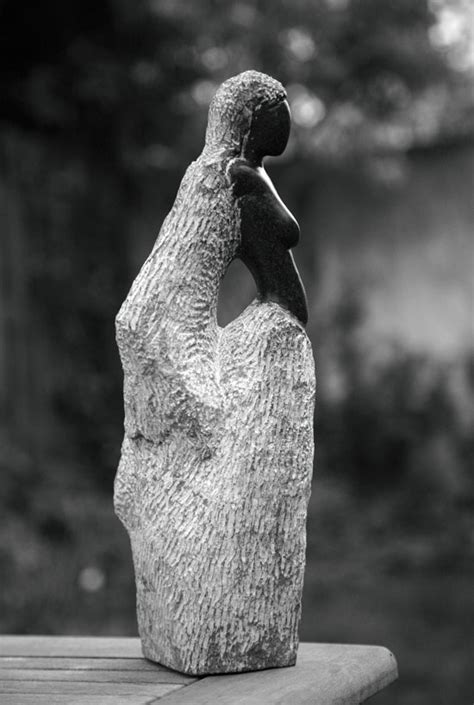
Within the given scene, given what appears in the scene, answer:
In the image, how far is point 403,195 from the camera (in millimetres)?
7785

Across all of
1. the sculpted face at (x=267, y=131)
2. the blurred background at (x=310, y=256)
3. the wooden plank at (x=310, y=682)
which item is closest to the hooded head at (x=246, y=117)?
the sculpted face at (x=267, y=131)

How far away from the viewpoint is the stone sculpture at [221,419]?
7.85 feet

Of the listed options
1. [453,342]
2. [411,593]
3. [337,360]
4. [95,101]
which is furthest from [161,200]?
[411,593]

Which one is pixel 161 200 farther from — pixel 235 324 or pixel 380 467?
pixel 235 324

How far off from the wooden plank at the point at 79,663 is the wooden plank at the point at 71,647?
0.11ft

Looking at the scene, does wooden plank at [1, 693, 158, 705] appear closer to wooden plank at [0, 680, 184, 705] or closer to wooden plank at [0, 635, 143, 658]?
wooden plank at [0, 680, 184, 705]

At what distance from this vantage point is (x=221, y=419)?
95.3 inches

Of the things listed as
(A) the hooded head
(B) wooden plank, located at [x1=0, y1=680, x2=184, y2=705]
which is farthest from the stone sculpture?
(B) wooden plank, located at [x1=0, y1=680, x2=184, y2=705]

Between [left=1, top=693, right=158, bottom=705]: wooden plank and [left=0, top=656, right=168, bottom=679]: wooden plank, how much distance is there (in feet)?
0.81

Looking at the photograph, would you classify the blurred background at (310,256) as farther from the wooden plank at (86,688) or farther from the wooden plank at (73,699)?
the wooden plank at (73,699)

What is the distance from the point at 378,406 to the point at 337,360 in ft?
1.39

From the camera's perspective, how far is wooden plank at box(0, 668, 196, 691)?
7.89 feet

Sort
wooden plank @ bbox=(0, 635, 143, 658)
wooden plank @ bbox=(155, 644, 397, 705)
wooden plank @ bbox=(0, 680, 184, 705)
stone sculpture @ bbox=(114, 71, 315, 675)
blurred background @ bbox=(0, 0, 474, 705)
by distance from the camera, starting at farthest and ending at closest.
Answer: blurred background @ bbox=(0, 0, 474, 705) → wooden plank @ bbox=(0, 635, 143, 658) → stone sculpture @ bbox=(114, 71, 315, 675) → wooden plank @ bbox=(0, 680, 184, 705) → wooden plank @ bbox=(155, 644, 397, 705)

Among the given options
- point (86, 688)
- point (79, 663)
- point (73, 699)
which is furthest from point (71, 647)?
point (73, 699)
